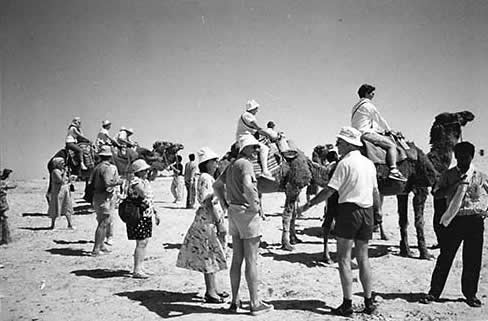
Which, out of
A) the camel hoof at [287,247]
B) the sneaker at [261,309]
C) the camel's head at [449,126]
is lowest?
the sneaker at [261,309]

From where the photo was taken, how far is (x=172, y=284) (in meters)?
6.94

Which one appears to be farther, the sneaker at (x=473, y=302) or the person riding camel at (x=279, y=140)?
the person riding camel at (x=279, y=140)

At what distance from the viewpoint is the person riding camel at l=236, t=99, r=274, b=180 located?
357 inches

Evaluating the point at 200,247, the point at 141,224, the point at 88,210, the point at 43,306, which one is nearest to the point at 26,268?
the point at 43,306

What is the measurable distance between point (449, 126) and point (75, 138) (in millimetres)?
11787

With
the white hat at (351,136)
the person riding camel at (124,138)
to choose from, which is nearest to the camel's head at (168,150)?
the person riding camel at (124,138)

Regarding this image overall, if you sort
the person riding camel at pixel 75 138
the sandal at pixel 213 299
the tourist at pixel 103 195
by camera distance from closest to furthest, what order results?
the sandal at pixel 213 299
the tourist at pixel 103 195
the person riding camel at pixel 75 138

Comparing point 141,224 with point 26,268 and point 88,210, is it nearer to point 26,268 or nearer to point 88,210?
point 26,268

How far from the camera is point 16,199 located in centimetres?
1745

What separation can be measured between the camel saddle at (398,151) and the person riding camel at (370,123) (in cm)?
8

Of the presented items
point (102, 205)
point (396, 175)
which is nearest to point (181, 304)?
point (102, 205)

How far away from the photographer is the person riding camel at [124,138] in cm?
1594

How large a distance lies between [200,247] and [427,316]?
3190 millimetres

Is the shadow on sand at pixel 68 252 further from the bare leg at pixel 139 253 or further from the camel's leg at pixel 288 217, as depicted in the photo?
the camel's leg at pixel 288 217
